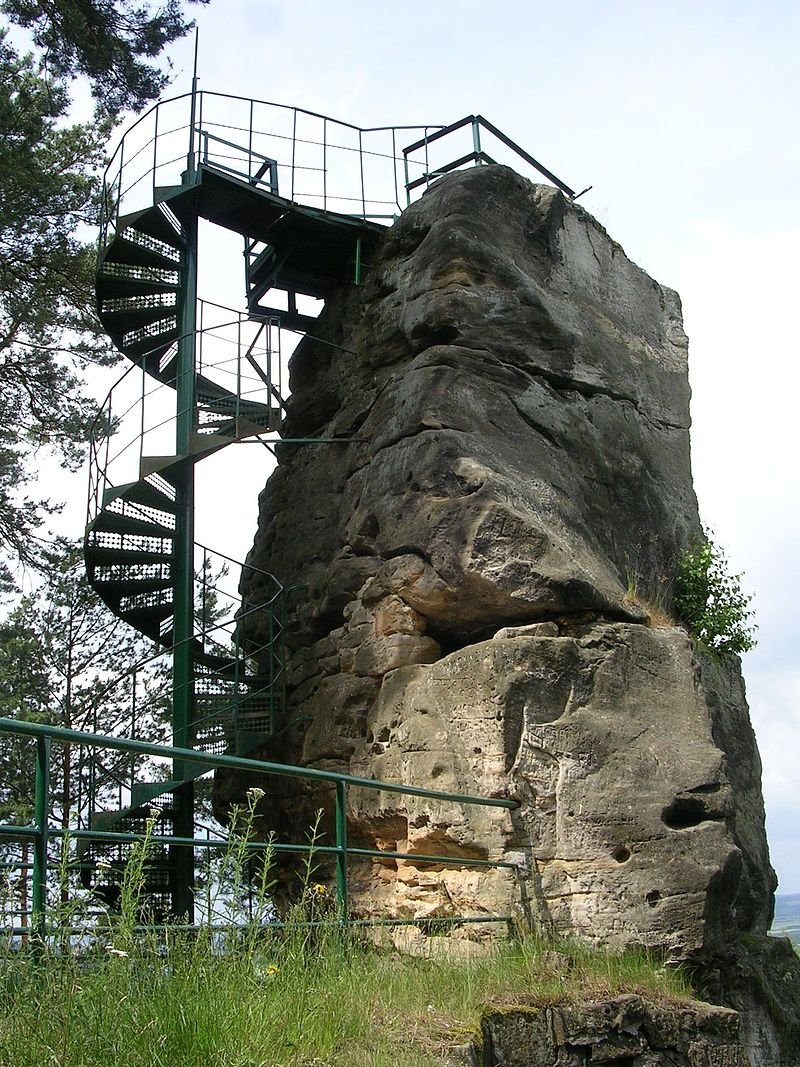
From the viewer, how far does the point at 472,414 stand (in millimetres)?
10336

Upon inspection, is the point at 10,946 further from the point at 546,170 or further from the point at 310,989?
the point at 546,170

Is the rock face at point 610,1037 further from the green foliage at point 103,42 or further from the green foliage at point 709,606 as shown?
the green foliage at point 103,42

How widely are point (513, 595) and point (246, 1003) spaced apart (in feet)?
17.1

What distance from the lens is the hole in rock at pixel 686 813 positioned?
8.16 metres

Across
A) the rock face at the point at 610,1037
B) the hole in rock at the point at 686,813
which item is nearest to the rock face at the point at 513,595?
the hole in rock at the point at 686,813

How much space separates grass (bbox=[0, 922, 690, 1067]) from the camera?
3.71 m

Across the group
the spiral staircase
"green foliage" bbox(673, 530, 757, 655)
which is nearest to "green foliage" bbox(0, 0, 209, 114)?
the spiral staircase

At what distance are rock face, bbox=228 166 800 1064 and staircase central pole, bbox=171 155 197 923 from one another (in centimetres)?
82

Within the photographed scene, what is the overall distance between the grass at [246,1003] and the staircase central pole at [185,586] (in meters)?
5.21

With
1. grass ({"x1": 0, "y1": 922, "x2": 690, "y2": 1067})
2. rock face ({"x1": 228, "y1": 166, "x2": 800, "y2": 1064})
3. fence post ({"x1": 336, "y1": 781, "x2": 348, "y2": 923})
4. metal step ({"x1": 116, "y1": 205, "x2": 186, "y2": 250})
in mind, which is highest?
metal step ({"x1": 116, "y1": 205, "x2": 186, "y2": 250})

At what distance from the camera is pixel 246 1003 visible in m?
4.26

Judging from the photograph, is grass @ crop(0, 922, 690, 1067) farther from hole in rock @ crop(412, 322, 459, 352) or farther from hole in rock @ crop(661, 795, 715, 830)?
hole in rock @ crop(412, 322, 459, 352)

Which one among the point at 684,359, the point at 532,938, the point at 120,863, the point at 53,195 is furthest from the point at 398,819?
the point at 53,195

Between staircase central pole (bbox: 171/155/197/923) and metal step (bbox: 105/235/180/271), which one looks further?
metal step (bbox: 105/235/180/271)
